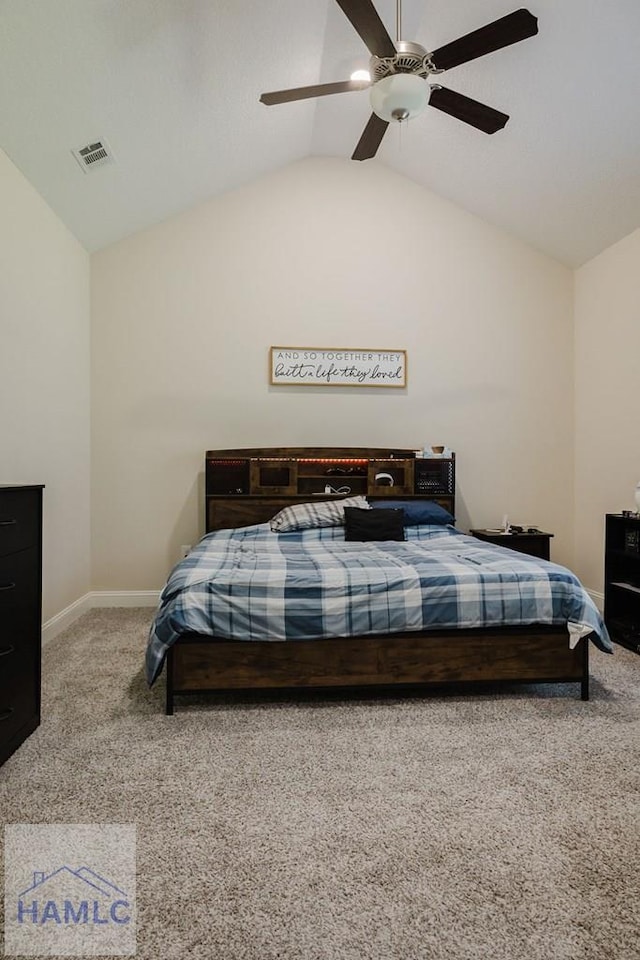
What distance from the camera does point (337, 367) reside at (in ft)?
14.5

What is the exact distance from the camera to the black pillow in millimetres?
3555

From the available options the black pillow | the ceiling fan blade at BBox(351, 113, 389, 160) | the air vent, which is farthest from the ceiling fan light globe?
the black pillow

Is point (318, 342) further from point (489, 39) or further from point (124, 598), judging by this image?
point (124, 598)

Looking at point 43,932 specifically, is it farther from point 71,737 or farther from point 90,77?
point 90,77

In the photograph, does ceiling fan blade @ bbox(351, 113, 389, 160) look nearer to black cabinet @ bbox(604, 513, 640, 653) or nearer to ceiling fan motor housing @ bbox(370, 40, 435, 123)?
ceiling fan motor housing @ bbox(370, 40, 435, 123)

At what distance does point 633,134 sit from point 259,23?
2152mm

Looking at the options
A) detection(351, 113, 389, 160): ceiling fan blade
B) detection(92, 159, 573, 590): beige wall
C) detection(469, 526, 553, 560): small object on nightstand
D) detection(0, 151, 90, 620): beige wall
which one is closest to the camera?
detection(351, 113, 389, 160): ceiling fan blade

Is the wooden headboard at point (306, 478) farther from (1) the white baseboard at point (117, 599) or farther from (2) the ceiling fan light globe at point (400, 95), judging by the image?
(2) the ceiling fan light globe at point (400, 95)

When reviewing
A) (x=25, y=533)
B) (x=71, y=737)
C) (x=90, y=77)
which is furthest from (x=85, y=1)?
(x=71, y=737)

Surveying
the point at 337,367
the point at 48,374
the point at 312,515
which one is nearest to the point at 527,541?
the point at 312,515

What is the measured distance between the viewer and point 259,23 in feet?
9.32

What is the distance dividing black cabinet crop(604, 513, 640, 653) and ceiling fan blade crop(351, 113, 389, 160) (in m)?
2.67

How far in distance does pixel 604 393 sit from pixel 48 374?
156 inches

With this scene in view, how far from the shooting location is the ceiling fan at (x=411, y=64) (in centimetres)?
203
